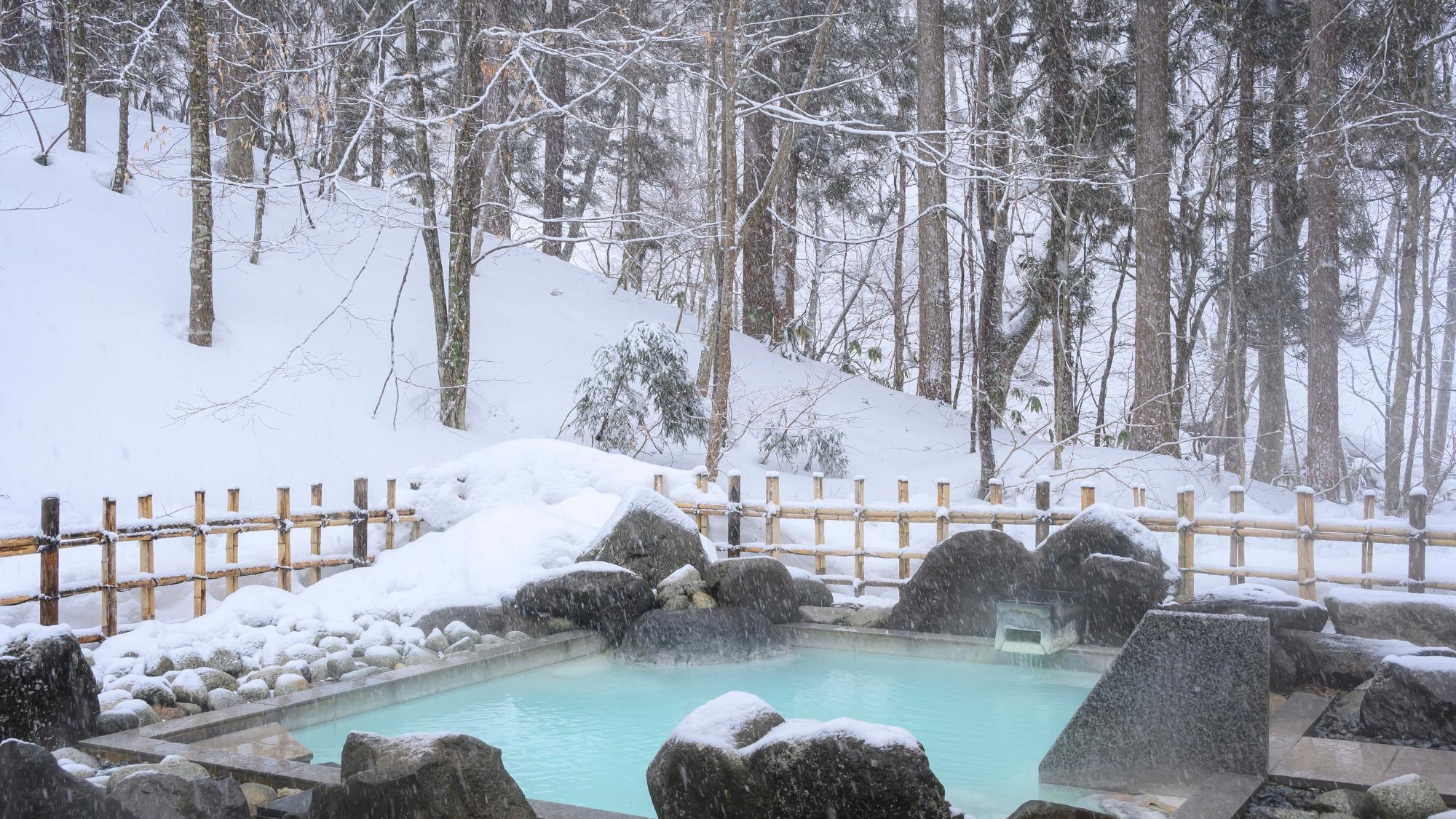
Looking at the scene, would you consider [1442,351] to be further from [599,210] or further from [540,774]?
[540,774]

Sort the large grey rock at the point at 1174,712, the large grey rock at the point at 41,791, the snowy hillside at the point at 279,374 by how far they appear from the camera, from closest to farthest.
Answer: the large grey rock at the point at 41,791 → the large grey rock at the point at 1174,712 → the snowy hillside at the point at 279,374

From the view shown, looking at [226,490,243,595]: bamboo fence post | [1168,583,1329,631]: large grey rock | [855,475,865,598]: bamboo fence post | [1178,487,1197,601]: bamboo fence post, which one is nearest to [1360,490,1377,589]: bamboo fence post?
[1178,487,1197,601]: bamboo fence post

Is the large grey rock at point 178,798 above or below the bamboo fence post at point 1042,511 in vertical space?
below

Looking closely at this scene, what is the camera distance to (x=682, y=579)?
350 inches

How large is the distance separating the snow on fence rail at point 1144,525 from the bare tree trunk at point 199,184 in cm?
684

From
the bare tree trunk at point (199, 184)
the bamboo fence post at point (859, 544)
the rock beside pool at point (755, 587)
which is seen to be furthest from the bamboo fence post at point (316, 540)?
the bamboo fence post at point (859, 544)

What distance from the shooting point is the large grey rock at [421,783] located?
370 cm

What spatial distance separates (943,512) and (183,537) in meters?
6.86

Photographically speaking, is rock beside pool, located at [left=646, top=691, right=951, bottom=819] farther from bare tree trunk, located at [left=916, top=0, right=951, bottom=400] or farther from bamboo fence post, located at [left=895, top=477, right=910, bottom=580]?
bare tree trunk, located at [left=916, top=0, right=951, bottom=400]

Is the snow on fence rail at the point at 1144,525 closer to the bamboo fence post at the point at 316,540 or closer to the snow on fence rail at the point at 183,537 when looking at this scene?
the snow on fence rail at the point at 183,537

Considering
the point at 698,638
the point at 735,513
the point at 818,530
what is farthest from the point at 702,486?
the point at 698,638

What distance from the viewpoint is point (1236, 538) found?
9039mm

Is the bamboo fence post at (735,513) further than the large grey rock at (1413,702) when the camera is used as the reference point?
Yes

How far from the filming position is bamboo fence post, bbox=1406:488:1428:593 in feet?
27.1
